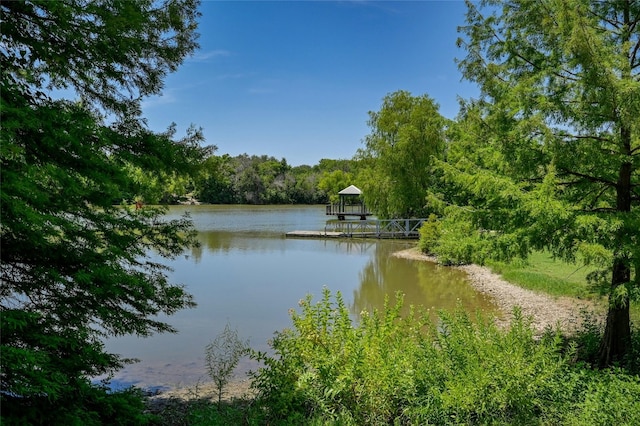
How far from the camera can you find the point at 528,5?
5.00m

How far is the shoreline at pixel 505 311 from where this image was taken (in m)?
5.54

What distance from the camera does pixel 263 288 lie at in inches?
486

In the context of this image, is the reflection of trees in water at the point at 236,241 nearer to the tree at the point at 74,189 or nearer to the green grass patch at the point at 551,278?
the green grass patch at the point at 551,278

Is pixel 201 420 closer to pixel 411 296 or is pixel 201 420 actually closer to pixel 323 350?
pixel 323 350

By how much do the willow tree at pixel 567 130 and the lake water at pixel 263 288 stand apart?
174cm

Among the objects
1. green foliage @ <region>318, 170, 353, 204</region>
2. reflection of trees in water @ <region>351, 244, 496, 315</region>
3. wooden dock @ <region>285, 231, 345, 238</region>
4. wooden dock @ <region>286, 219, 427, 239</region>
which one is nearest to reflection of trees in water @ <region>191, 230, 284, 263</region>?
wooden dock @ <region>285, 231, 345, 238</region>

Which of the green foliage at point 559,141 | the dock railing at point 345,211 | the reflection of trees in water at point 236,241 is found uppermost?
the green foliage at point 559,141

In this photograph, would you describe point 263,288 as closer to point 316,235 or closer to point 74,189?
point 74,189

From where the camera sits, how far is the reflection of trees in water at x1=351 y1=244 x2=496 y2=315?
10594 millimetres

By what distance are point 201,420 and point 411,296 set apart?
26.9ft

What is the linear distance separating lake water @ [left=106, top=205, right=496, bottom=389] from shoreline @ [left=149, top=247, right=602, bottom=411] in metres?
0.37

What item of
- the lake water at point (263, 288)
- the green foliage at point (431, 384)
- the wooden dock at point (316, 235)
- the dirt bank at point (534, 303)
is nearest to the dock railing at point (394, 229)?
the wooden dock at point (316, 235)

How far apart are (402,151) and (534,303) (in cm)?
1474

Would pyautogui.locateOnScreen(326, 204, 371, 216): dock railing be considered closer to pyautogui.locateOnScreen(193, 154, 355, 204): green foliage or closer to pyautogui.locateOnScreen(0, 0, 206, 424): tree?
pyautogui.locateOnScreen(193, 154, 355, 204): green foliage
